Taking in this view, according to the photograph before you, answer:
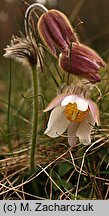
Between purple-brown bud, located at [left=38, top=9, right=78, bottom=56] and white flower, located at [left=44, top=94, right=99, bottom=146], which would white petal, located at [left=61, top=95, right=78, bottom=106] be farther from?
purple-brown bud, located at [left=38, top=9, right=78, bottom=56]

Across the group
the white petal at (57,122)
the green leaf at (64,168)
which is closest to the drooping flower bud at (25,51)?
the white petal at (57,122)

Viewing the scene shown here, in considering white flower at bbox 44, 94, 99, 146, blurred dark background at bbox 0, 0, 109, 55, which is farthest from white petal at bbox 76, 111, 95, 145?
blurred dark background at bbox 0, 0, 109, 55

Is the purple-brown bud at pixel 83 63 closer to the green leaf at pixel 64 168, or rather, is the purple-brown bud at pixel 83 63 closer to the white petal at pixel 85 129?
the white petal at pixel 85 129

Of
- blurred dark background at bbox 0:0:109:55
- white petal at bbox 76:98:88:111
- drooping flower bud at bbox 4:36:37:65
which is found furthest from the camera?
blurred dark background at bbox 0:0:109:55

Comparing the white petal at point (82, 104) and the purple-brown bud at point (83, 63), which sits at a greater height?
the purple-brown bud at point (83, 63)

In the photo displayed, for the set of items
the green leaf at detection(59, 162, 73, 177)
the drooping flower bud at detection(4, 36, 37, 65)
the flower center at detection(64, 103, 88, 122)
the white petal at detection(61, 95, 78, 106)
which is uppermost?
the drooping flower bud at detection(4, 36, 37, 65)

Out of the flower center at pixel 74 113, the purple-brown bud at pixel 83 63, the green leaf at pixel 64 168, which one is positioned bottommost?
the green leaf at pixel 64 168

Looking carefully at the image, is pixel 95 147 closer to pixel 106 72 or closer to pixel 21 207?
pixel 21 207

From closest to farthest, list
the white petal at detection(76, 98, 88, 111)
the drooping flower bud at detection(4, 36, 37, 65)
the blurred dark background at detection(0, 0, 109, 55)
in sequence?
1. the white petal at detection(76, 98, 88, 111)
2. the drooping flower bud at detection(4, 36, 37, 65)
3. the blurred dark background at detection(0, 0, 109, 55)
